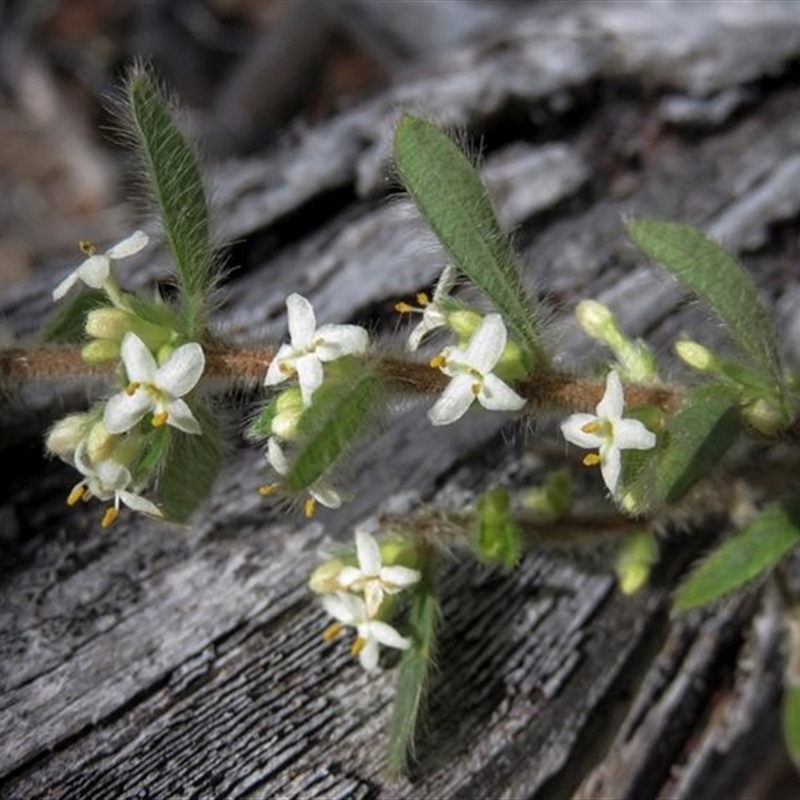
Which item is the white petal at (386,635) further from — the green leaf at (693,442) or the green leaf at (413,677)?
the green leaf at (693,442)

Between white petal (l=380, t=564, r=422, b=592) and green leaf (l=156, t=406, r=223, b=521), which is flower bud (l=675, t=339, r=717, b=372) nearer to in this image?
white petal (l=380, t=564, r=422, b=592)

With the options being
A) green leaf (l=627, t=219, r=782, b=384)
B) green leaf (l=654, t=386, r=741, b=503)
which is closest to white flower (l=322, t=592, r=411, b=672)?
green leaf (l=654, t=386, r=741, b=503)

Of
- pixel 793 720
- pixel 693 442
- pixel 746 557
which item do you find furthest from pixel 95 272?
pixel 793 720

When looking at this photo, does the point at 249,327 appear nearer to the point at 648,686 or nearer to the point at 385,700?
the point at 385,700

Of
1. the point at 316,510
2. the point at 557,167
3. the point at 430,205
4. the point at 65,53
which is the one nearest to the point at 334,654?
the point at 316,510

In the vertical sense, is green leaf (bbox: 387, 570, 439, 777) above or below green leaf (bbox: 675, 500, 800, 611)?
above

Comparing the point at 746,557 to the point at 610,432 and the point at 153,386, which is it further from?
the point at 153,386

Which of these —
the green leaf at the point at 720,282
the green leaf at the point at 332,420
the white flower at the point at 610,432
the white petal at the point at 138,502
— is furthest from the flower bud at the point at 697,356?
the white petal at the point at 138,502
